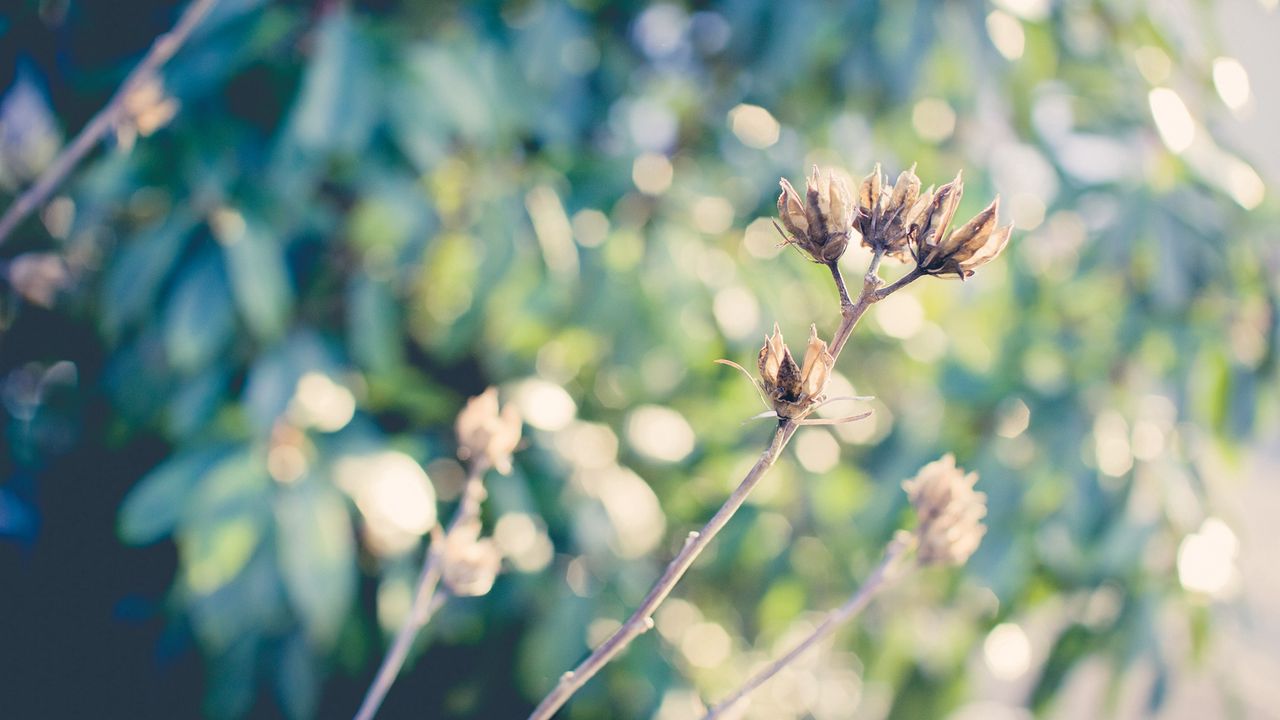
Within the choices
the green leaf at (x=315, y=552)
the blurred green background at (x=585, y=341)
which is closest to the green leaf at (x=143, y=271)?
the blurred green background at (x=585, y=341)

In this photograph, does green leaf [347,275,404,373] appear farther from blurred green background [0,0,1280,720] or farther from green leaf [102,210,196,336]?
green leaf [102,210,196,336]

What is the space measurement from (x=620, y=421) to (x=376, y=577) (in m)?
0.33

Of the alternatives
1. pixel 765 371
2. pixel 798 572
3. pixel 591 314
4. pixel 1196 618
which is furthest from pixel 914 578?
pixel 765 371

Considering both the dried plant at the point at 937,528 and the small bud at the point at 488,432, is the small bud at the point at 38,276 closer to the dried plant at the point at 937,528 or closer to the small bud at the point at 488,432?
the small bud at the point at 488,432

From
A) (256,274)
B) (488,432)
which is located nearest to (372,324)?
(256,274)

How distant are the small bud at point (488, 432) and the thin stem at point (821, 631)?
158mm

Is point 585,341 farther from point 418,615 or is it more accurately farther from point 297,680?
point 418,615

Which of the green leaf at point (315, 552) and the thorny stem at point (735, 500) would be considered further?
the green leaf at point (315, 552)

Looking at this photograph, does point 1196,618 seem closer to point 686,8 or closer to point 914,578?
point 914,578

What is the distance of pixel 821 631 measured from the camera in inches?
13.4

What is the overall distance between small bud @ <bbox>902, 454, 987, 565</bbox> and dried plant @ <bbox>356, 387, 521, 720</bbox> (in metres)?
0.19

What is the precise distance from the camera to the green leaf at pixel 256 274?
0.75 metres

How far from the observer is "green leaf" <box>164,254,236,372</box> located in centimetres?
74

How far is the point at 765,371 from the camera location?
269 mm
